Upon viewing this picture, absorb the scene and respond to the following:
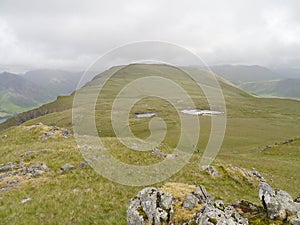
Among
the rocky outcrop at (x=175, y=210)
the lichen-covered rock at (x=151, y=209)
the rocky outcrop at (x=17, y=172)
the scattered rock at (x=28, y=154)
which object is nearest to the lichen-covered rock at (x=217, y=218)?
the rocky outcrop at (x=175, y=210)

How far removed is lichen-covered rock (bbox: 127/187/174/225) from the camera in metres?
11.4

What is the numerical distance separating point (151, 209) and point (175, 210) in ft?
3.96

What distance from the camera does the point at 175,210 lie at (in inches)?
476

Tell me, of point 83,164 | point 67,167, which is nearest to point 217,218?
point 67,167

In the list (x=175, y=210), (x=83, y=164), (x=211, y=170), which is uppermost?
(x=175, y=210)

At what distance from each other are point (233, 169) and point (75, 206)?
18475mm

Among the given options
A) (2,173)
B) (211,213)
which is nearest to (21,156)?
(2,173)

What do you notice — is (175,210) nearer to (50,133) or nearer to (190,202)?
(190,202)

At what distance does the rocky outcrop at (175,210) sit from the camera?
33.8ft

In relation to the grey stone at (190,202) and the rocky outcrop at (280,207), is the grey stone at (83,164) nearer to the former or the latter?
the grey stone at (190,202)

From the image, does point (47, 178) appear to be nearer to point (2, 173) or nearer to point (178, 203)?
point (2, 173)

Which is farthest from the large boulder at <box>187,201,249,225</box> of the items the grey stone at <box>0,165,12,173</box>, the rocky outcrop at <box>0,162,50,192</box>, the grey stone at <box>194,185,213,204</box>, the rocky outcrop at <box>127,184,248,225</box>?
the grey stone at <box>0,165,12,173</box>

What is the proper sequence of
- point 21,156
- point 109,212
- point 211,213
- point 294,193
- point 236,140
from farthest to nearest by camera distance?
point 236,140 → point 21,156 → point 294,193 → point 109,212 → point 211,213

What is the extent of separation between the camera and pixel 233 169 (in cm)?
2839
